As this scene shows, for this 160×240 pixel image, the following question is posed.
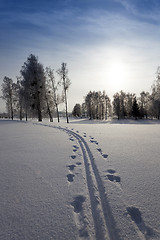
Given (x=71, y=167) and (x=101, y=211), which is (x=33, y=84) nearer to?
(x=71, y=167)

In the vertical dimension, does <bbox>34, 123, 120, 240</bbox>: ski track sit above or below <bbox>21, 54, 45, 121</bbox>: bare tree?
below

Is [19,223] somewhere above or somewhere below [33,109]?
below

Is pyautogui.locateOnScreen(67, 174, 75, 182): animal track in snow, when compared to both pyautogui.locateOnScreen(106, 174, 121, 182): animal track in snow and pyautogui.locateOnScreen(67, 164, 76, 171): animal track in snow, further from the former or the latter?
pyautogui.locateOnScreen(106, 174, 121, 182): animal track in snow

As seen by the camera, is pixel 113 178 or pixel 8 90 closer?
pixel 113 178

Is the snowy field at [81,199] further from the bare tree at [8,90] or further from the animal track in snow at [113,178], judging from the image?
the bare tree at [8,90]

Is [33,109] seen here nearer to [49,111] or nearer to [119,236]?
[49,111]

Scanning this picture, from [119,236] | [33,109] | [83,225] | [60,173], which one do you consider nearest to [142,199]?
[119,236]

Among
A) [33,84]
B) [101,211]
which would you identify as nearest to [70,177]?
[101,211]

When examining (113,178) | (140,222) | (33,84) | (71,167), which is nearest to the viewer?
(140,222)

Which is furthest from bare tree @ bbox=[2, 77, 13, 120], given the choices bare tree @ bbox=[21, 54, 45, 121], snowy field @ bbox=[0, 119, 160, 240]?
snowy field @ bbox=[0, 119, 160, 240]

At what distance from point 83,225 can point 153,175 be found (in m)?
1.73

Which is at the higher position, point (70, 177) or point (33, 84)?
point (33, 84)

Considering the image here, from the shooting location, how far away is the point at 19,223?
1387 millimetres

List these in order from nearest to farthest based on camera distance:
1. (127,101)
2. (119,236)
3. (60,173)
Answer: (119,236) → (60,173) → (127,101)
